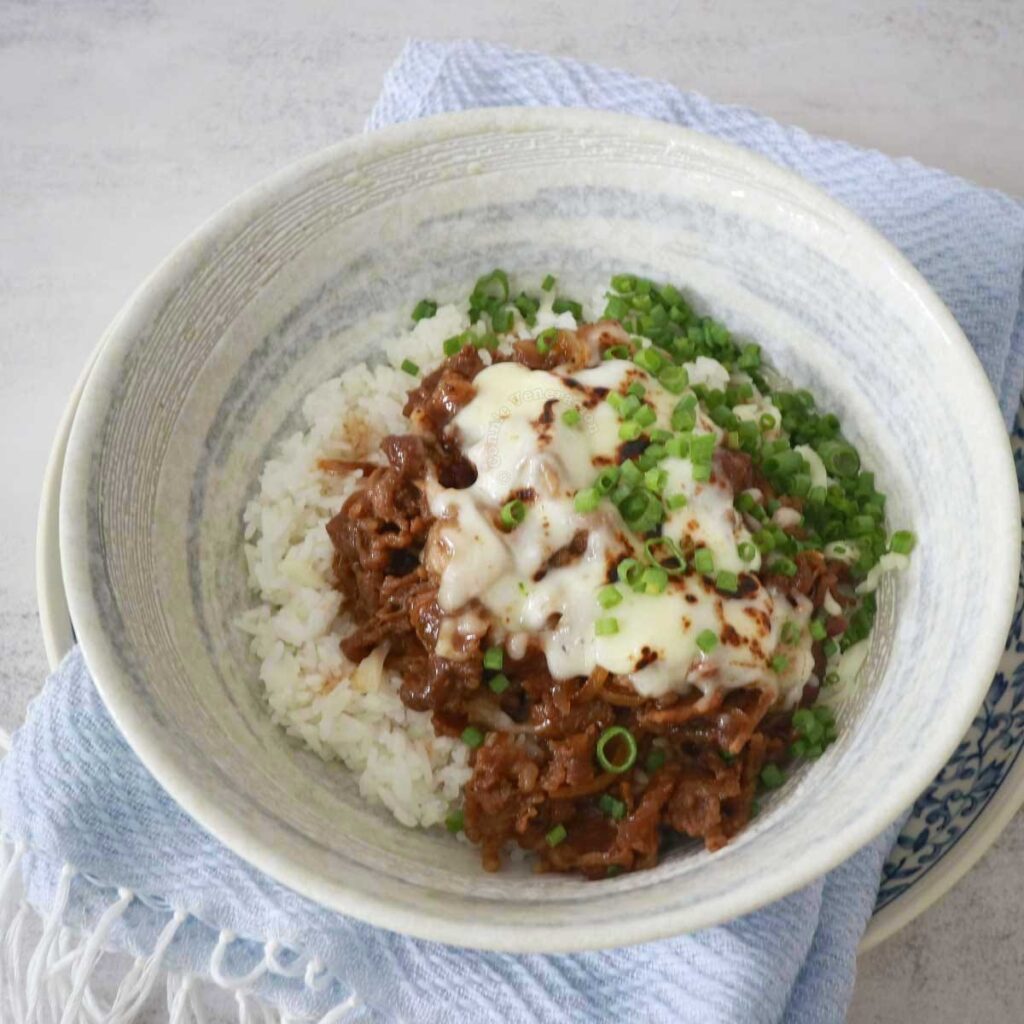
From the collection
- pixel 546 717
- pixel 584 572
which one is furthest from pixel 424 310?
pixel 546 717

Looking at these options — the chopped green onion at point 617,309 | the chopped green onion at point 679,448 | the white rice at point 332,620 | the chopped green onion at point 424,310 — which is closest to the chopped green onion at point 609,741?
the white rice at point 332,620

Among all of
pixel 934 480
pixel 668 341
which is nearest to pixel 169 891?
pixel 668 341

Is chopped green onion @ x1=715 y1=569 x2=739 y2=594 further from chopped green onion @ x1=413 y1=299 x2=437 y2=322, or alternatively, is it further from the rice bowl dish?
chopped green onion @ x1=413 y1=299 x2=437 y2=322

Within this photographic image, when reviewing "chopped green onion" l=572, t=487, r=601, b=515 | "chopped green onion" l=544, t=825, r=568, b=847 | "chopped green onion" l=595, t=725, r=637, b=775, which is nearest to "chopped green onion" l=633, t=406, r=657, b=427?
"chopped green onion" l=572, t=487, r=601, b=515

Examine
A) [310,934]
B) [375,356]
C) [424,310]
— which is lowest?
Result: [310,934]

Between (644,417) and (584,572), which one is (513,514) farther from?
(644,417)
